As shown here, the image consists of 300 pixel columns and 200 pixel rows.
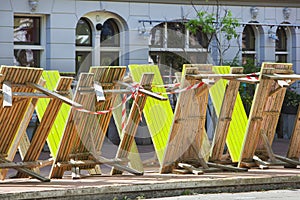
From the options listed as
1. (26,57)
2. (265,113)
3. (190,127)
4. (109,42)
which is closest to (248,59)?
(109,42)

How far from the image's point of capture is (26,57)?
23422mm

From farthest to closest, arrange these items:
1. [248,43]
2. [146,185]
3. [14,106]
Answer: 1. [248,43]
2. [146,185]
3. [14,106]

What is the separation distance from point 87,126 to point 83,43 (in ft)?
37.2

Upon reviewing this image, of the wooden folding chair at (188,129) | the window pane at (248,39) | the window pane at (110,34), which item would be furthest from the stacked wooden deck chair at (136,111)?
the window pane at (248,39)

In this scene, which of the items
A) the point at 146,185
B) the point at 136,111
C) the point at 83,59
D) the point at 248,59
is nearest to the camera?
the point at 146,185

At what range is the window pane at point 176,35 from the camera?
25250 mm

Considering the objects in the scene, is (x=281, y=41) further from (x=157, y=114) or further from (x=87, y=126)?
(x=87, y=126)

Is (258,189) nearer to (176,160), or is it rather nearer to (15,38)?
(176,160)

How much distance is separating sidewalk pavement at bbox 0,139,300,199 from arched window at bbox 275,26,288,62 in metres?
13.9

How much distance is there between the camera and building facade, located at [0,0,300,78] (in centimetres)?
2320

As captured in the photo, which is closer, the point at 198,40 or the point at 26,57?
the point at 26,57

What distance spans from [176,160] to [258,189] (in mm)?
1389

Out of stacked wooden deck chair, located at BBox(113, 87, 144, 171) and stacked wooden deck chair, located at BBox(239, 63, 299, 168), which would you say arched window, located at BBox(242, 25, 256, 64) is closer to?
stacked wooden deck chair, located at BBox(239, 63, 299, 168)

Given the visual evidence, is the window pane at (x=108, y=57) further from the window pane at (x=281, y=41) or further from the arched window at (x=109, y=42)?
the window pane at (x=281, y=41)
